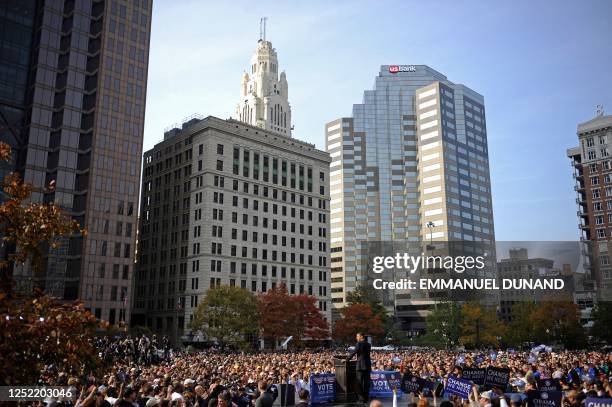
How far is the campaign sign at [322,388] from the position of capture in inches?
844

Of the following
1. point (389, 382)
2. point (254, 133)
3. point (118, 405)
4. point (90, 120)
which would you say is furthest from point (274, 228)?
point (118, 405)

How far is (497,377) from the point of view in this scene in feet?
68.8

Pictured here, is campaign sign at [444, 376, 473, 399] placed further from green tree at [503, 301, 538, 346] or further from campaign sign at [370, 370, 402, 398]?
green tree at [503, 301, 538, 346]

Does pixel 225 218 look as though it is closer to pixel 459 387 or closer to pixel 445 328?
pixel 445 328

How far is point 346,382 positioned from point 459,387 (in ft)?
16.5

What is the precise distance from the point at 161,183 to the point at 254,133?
23.8m

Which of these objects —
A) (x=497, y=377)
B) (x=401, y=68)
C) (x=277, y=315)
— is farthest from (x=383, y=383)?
(x=401, y=68)

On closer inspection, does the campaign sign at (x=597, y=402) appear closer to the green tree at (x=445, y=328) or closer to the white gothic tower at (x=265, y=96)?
the green tree at (x=445, y=328)

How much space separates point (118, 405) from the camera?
1348cm

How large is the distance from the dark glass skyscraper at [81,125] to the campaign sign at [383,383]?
69.6 m

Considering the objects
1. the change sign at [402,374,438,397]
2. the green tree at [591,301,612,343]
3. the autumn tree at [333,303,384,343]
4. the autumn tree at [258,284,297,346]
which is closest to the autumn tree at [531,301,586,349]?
the green tree at [591,301,612,343]

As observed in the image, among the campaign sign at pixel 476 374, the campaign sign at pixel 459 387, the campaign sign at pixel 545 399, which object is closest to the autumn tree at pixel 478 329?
the campaign sign at pixel 476 374

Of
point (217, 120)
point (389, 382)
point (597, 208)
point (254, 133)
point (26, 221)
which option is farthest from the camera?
point (597, 208)

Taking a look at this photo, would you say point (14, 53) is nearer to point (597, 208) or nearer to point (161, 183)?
point (161, 183)
